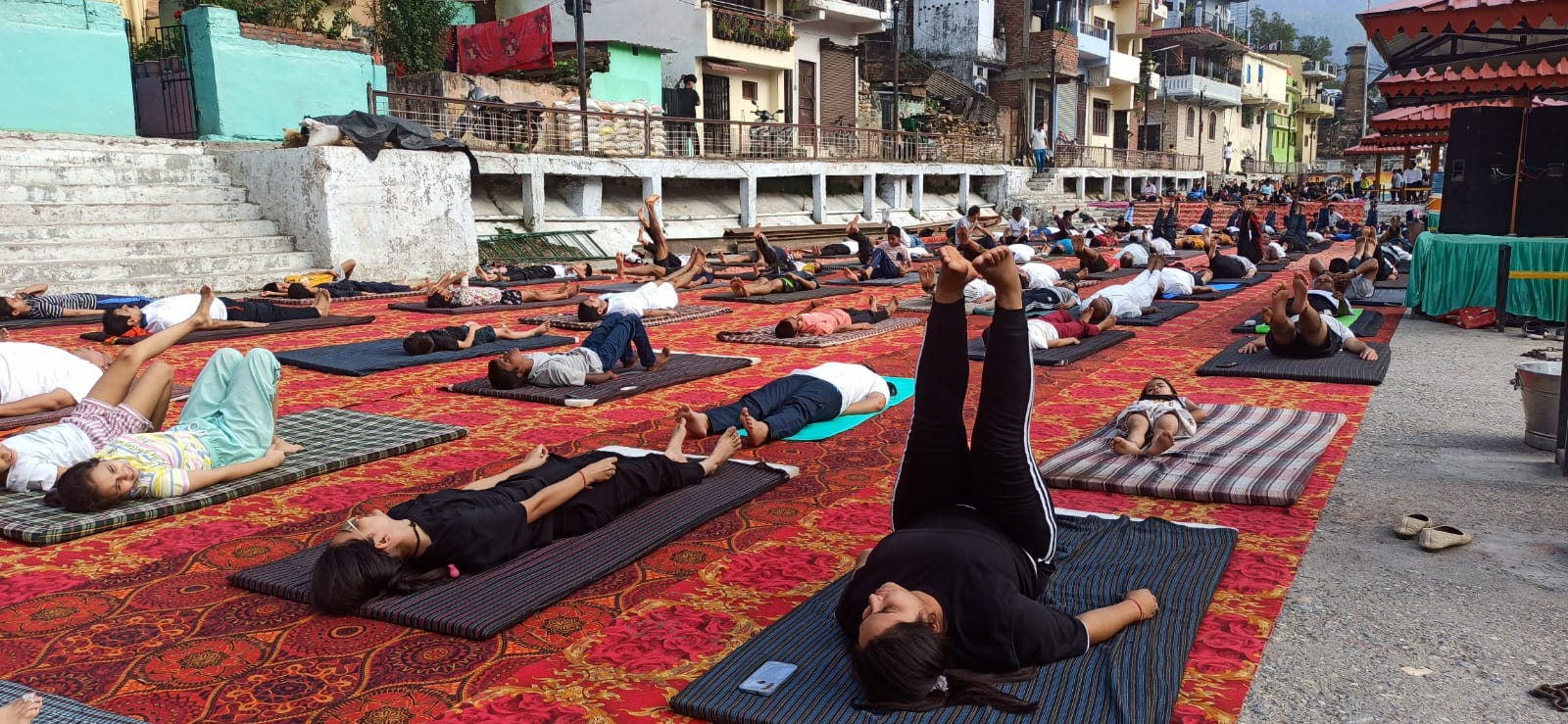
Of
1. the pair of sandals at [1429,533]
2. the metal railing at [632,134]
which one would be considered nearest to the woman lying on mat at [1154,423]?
the pair of sandals at [1429,533]

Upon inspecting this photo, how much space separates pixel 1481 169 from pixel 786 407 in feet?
25.6

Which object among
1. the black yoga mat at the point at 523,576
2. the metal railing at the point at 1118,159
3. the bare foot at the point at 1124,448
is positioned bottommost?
the black yoga mat at the point at 523,576

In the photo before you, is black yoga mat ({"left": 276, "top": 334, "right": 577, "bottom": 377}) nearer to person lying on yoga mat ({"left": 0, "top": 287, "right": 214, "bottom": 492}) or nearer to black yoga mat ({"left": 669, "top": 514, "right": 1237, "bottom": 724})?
person lying on yoga mat ({"left": 0, "top": 287, "right": 214, "bottom": 492})

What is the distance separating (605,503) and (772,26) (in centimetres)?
2310

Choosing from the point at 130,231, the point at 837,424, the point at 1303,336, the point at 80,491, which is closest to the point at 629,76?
the point at 130,231

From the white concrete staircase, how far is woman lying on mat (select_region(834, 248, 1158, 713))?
37.0ft

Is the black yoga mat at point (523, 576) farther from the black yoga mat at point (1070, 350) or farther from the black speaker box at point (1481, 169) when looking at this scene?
the black speaker box at point (1481, 169)

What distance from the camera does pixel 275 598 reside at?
3.38 metres

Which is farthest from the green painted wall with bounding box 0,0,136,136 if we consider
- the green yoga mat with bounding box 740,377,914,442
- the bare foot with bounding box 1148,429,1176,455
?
the bare foot with bounding box 1148,429,1176,455

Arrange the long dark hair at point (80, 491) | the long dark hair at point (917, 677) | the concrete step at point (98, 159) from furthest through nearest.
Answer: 1. the concrete step at point (98, 159)
2. the long dark hair at point (80, 491)
3. the long dark hair at point (917, 677)

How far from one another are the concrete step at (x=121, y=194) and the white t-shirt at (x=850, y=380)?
10.8m

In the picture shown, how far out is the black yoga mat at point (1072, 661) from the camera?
2443 mm

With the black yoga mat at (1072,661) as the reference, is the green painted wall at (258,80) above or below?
above

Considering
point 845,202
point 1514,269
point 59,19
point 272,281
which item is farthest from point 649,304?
point 845,202
